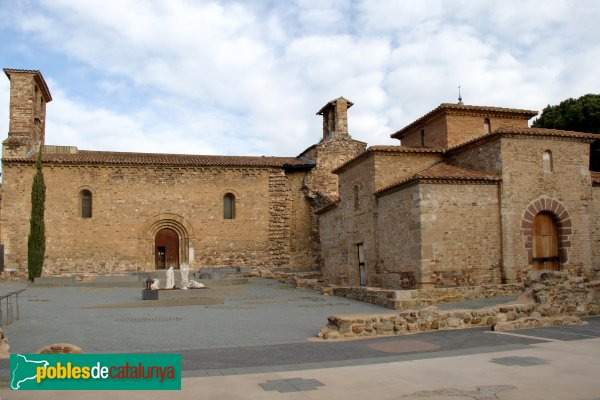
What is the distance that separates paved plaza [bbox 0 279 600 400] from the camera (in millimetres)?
6410

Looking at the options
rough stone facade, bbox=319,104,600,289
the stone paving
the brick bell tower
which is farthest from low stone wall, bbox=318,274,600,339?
the brick bell tower

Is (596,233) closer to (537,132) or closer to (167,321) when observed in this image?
(537,132)

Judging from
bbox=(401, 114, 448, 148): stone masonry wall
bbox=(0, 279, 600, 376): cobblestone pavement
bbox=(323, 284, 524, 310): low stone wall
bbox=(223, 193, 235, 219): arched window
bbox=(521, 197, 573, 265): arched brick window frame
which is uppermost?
bbox=(401, 114, 448, 148): stone masonry wall

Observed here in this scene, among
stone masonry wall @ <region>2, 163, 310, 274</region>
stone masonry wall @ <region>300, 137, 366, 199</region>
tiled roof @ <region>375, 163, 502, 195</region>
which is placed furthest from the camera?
stone masonry wall @ <region>300, 137, 366, 199</region>

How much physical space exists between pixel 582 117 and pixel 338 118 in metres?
15.0

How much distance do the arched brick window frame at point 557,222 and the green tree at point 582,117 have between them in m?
15.0

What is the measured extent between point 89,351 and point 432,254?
11.9 metres

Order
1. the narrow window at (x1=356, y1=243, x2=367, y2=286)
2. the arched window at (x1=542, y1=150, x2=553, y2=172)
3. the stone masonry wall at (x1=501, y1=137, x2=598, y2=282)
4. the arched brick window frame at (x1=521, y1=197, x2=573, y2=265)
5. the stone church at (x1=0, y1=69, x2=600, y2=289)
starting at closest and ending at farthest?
the stone church at (x1=0, y1=69, x2=600, y2=289) → the stone masonry wall at (x1=501, y1=137, x2=598, y2=282) → the arched brick window frame at (x1=521, y1=197, x2=573, y2=265) → the arched window at (x1=542, y1=150, x2=553, y2=172) → the narrow window at (x1=356, y1=243, x2=367, y2=286)

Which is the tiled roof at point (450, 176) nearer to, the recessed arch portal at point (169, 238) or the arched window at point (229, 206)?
the arched window at point (229, 206)

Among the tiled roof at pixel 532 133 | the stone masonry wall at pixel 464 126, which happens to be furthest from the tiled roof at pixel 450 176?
the stone masonry wall at pixel 464 126

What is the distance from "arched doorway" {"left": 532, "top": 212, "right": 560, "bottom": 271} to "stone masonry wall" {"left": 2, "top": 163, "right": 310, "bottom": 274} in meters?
15.8

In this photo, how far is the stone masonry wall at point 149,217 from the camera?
94.2ft

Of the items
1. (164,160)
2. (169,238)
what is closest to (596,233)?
(169,238)

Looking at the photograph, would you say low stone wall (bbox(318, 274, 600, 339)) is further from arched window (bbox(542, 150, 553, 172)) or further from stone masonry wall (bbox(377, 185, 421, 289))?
arched window (bbox(542, 150, 553, 172))
